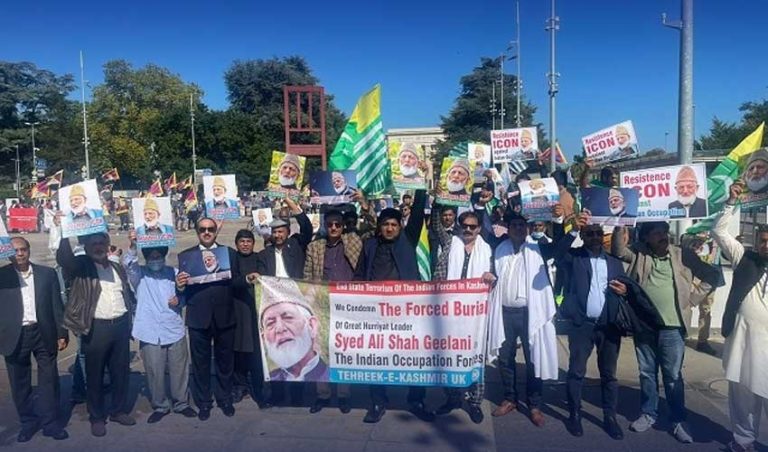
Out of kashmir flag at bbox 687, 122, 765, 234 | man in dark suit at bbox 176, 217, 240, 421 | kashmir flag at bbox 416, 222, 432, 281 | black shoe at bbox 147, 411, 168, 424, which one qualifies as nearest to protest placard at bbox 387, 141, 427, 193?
kashmir flag at bbox 416, 222, 432, 281

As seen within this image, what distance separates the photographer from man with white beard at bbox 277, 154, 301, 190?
7.00m

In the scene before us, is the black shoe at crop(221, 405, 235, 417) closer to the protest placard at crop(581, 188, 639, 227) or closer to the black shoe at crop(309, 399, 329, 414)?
the black shoe at crop(309, 399, 329, 414)

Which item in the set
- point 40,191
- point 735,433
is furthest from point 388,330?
point 40,191

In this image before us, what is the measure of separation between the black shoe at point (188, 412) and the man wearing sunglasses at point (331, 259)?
105cm

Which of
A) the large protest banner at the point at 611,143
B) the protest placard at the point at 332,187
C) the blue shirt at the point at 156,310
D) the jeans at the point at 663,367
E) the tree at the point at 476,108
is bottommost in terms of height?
the jeans at the point at 663,367

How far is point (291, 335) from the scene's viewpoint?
19.7 feet

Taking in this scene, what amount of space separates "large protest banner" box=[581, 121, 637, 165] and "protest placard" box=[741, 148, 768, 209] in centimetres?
224

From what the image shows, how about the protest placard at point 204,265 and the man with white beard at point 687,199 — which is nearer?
the man with white beard at point 687,199

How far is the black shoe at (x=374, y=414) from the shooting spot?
5.80m

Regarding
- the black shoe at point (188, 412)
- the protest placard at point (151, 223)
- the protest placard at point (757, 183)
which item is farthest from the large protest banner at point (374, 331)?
the protest placard at point (757, 183)

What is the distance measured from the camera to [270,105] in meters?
68.7

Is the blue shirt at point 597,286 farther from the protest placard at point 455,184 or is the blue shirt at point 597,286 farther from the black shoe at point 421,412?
the protest placard at point 455,184

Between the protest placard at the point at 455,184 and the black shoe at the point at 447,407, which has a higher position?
the protest placard at the point at 455,184

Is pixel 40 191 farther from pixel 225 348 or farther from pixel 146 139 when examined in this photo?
pixel 146 139
